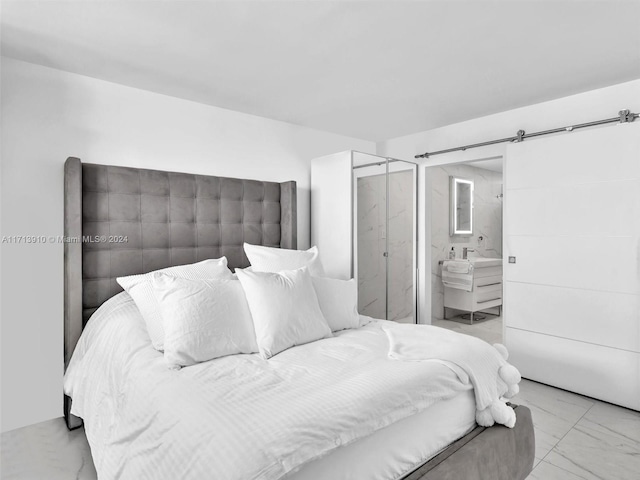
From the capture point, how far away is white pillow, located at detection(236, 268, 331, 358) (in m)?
2.08

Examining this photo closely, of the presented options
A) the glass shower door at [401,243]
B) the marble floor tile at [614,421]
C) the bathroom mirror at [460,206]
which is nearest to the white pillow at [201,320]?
the glass shower door at [401,243]

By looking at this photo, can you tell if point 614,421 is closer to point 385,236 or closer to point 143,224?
point 385,236

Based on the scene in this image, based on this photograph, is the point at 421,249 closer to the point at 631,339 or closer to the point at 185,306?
the point at 631,339

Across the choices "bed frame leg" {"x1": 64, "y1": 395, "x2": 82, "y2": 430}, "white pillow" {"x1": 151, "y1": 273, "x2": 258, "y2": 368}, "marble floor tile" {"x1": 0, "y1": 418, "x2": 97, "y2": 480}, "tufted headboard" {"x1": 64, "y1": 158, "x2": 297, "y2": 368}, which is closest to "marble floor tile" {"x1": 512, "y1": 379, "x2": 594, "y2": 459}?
"white pillow" {"x1": 151, "y1": 273, "x2": 258, "y2": 368}

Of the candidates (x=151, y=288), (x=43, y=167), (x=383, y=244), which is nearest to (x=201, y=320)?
(x=151, y=288)

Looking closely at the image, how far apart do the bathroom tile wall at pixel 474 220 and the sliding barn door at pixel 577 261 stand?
73.2 inches

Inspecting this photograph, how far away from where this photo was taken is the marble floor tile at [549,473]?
2053 mm

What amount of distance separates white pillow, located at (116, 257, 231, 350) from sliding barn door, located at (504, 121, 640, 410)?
2626 millimetres

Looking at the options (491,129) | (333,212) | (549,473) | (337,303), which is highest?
(491,129)

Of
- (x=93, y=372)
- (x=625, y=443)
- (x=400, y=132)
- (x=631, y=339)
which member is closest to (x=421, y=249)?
(x=400, y=132)

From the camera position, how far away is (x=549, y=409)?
2.84 m

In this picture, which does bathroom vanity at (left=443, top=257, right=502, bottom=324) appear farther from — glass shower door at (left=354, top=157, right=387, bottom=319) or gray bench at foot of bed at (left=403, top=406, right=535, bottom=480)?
gray bench at foot of bed at (left=403, top=406, right=535, bottom=480)

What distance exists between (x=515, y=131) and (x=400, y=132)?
1248 millimetres

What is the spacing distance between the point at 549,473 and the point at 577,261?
1.71m
